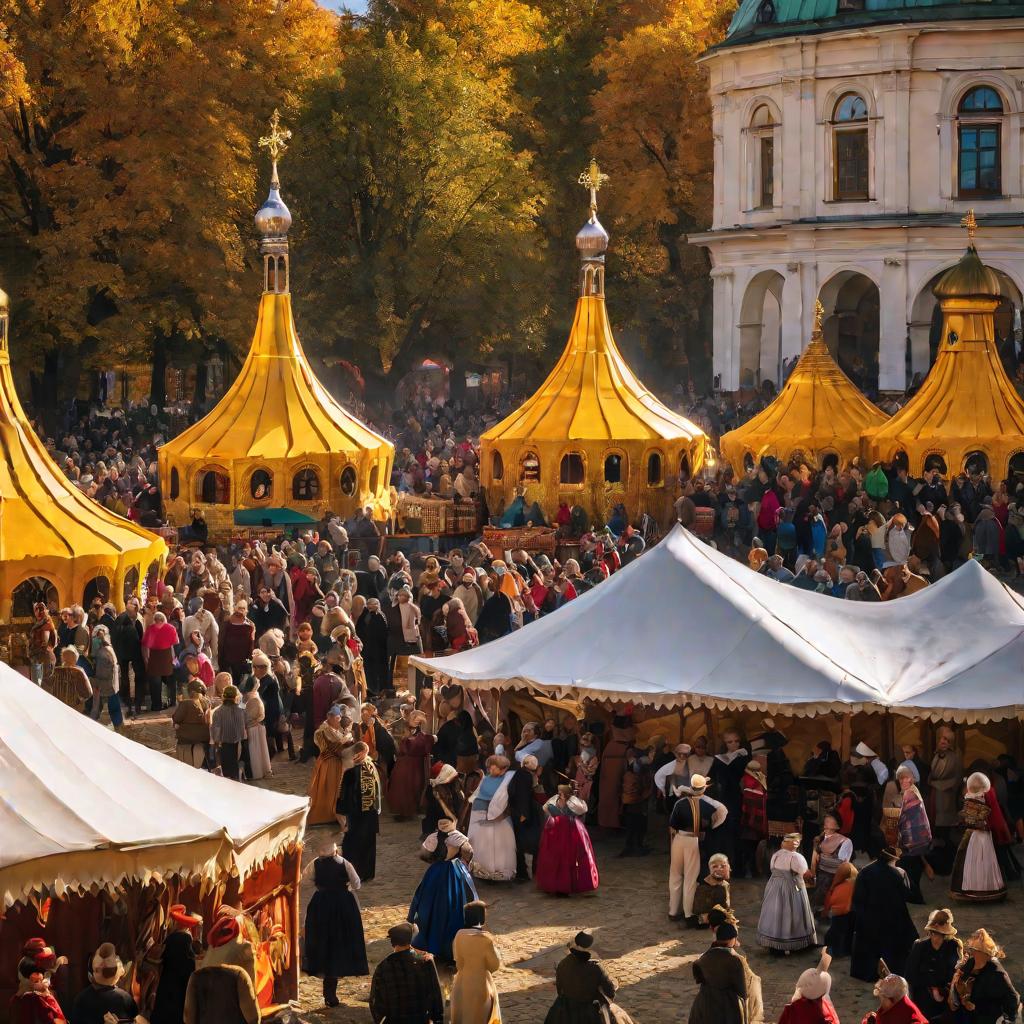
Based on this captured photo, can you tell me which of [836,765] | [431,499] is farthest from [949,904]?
[431,499]

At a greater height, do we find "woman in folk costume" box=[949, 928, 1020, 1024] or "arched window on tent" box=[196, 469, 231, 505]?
"arched window on tent" box=[196, 469, 231, 505]

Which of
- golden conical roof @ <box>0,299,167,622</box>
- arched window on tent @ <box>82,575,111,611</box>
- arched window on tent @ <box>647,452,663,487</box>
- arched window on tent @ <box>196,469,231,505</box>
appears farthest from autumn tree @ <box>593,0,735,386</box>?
arched window on tent @ <box>82,575,111,611</box>

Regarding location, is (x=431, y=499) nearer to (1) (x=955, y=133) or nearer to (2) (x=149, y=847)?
(1) (x=955, y=133)

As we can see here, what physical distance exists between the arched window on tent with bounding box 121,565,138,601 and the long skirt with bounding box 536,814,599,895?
34.2 feet

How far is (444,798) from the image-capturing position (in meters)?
17.4

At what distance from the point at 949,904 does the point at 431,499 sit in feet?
65.7

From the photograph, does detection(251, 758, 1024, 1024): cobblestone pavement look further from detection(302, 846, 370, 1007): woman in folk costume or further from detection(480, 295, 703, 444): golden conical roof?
detection(480, 295, 703, 444): golden conical roof

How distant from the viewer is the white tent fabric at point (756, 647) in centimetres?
1761

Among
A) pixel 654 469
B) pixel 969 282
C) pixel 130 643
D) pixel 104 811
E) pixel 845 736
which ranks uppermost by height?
pixel 969 282

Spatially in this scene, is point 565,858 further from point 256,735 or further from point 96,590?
point 96,590

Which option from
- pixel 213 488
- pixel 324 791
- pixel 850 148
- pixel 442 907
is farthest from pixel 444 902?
pixel 850 148

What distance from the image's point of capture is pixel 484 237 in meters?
51.4

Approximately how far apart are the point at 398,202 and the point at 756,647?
112ft

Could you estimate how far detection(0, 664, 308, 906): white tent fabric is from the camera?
1259 centimetres
